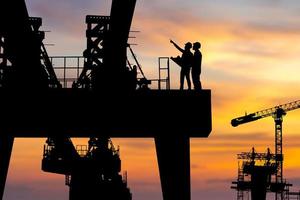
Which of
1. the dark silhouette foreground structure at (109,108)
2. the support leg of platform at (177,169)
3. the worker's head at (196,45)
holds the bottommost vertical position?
the support leg of platform at (177,169)

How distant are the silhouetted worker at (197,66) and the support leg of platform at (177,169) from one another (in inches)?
54.6

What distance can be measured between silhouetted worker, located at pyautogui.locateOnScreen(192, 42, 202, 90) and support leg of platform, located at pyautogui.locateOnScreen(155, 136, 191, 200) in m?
1.39

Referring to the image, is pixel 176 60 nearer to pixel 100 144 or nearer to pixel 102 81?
pixel 102 81

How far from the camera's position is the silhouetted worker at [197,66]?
18.2m

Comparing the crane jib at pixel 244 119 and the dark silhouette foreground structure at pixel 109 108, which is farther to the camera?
the crane jib at pixel 244 119

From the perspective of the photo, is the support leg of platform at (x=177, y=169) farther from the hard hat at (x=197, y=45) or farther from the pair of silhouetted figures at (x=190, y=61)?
the hard hat at (x=197, y=45)

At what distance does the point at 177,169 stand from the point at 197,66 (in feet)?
8.71

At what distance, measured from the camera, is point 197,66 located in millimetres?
18375

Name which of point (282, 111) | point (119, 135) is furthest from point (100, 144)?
point (282, 111)

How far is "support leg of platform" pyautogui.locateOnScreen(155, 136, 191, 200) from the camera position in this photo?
17.6 meters

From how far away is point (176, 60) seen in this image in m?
18.5

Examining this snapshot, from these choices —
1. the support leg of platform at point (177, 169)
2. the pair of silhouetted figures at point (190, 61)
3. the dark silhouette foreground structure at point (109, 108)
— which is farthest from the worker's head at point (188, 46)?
the support leg of platform at point (177, 169)

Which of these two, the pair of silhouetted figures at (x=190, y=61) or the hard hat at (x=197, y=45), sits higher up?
the hard hat at (x=197, y=45)

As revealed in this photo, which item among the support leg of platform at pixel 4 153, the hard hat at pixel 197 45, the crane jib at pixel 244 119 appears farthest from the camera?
the crane jib at pixel 244 119
